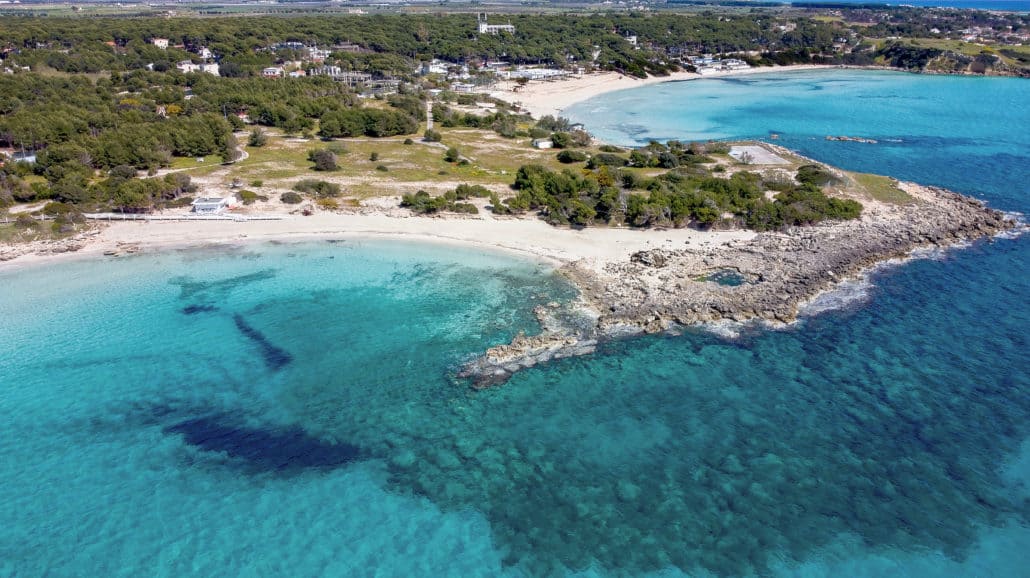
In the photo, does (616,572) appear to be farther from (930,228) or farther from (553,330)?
(930,228)

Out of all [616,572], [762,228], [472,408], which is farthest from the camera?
[762,228]

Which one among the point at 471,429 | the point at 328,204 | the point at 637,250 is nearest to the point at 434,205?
the point at 328,204

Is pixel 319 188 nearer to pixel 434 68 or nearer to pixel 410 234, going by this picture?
pixel 410 234

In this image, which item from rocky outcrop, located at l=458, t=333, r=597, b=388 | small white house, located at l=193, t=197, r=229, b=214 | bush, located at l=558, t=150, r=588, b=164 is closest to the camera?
rocky outcrop, located at l=458, t=333, r=597, b=388

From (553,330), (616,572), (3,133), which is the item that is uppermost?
(3,133)

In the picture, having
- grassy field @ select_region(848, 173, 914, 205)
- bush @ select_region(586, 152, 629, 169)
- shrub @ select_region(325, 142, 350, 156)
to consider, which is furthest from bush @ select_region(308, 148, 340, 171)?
grassy field @ select_region(848, 173, 914, 205)

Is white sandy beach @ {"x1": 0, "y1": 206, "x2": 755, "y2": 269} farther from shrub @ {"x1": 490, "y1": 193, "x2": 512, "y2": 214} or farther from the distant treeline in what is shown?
the distant treeline

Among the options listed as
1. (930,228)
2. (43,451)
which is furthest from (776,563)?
(930,228)

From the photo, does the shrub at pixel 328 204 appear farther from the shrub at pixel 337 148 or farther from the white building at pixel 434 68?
the white building at pixel 434 68
